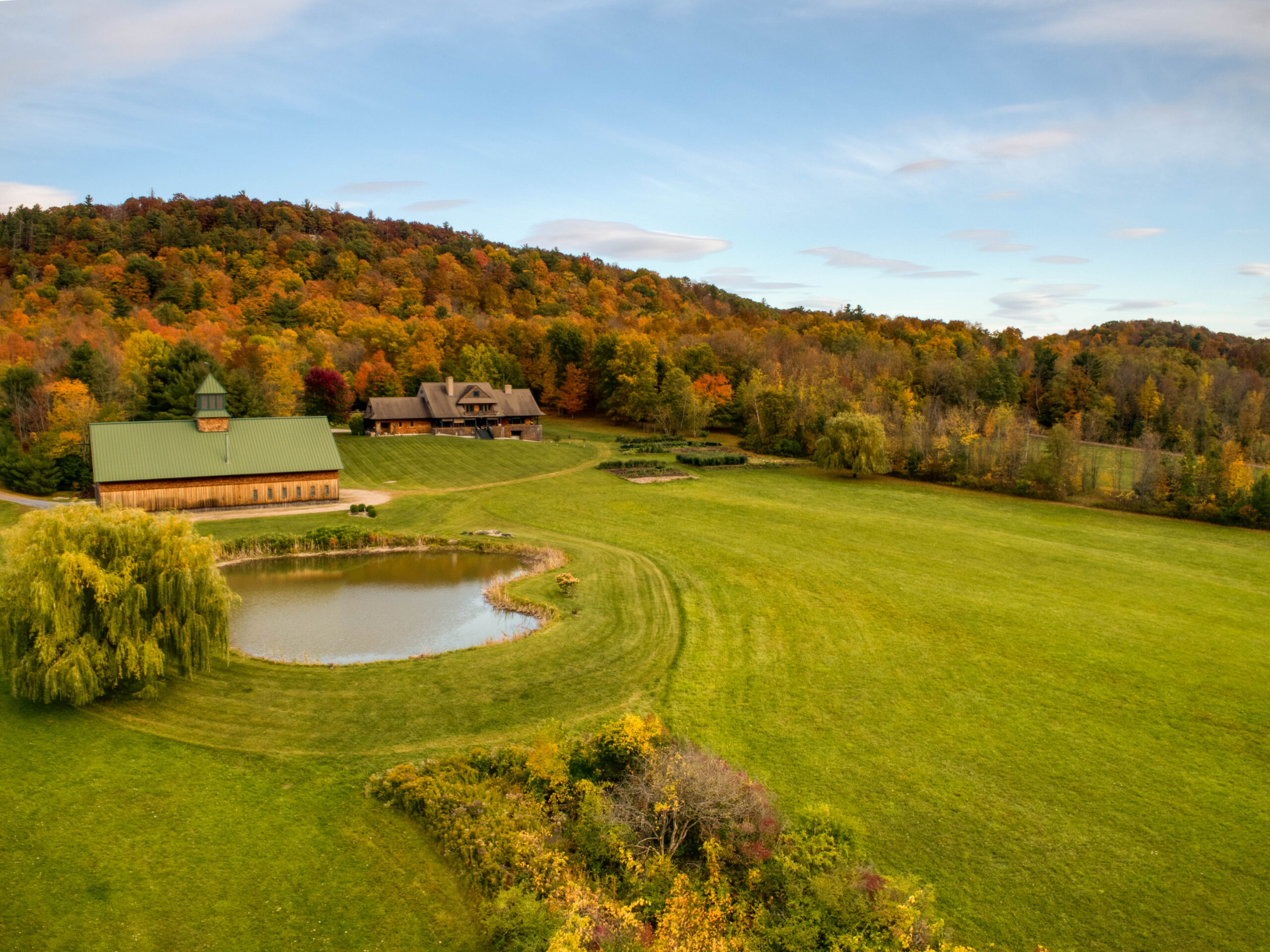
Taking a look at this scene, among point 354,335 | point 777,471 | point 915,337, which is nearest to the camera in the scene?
point 777,471

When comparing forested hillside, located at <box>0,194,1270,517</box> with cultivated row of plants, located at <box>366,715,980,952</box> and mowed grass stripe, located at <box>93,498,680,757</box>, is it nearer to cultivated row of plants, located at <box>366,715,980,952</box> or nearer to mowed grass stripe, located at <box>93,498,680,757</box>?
mowed grass stripe, located at <box>93,498,680,757</box>

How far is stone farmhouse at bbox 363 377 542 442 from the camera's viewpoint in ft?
209

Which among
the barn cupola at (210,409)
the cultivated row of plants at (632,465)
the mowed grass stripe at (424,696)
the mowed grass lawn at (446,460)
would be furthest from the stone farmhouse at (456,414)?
the mowed grass stripe at (424,696)

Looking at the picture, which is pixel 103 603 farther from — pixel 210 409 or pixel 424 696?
pixel 210 409

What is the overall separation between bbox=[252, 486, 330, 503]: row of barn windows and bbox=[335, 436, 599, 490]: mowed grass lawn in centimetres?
516

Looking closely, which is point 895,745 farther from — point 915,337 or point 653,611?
point 915,337

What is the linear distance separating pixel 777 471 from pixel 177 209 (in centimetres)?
10506

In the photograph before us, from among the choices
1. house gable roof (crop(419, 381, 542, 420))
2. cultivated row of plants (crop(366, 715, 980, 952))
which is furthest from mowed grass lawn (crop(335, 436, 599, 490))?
cultivated row of plants (crop(366, 715, 980, 952))

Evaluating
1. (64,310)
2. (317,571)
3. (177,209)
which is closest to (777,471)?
(317,571)

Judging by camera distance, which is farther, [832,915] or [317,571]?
[317,571]

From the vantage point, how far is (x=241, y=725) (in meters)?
16.5

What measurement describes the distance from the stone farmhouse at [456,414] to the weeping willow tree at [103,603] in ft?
150

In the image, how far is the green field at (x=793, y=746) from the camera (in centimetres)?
1155

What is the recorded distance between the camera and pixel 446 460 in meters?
52.8
